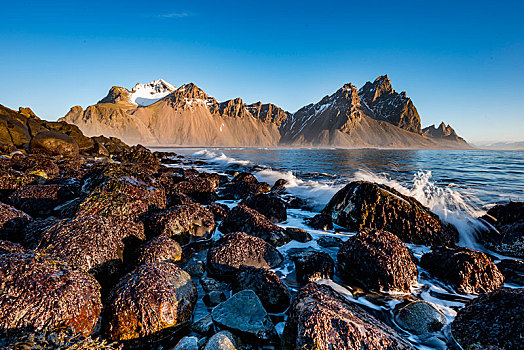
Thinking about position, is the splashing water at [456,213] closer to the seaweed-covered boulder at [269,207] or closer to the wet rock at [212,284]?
the seaweed-covered boulder at [269,207]

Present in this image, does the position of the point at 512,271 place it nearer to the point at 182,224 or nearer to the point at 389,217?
the point at 389,217

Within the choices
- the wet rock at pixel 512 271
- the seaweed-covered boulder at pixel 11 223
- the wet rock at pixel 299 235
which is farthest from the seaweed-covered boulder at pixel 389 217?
the seaweed-covered boulder at pixel 11 223

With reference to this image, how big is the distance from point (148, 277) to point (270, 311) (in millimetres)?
1602

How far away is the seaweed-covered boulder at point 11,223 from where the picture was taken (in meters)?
4.34

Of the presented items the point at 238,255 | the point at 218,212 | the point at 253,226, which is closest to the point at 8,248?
the point at 238,255

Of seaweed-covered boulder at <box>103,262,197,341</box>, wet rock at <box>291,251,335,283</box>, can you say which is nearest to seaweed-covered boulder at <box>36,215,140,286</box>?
seaweed-covered boulder at <box>103,262,197,341</box>

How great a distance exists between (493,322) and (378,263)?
55.0 inches

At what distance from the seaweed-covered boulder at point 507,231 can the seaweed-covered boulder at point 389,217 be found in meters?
0.74

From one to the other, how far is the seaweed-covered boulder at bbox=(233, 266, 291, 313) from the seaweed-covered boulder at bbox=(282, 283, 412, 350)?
598 millimetres

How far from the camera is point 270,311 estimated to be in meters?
3.20

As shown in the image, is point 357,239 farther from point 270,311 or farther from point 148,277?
point 148,277

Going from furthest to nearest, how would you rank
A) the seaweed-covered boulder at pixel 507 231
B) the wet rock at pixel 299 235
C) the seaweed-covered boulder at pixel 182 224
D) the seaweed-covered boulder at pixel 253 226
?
A: the wet rock at pixel 299 235 < the seaweed-covered boulder at pixel 253 226 < the seaweed-covered boulder at pixel 507 231 < the seaweed-covered boulder at pixel 182 224

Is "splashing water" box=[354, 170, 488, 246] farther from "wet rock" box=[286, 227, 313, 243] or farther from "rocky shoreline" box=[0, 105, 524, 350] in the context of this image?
"wet rock" box=[286, 227, 313, 243]

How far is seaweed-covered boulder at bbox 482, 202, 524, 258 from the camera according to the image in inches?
204
